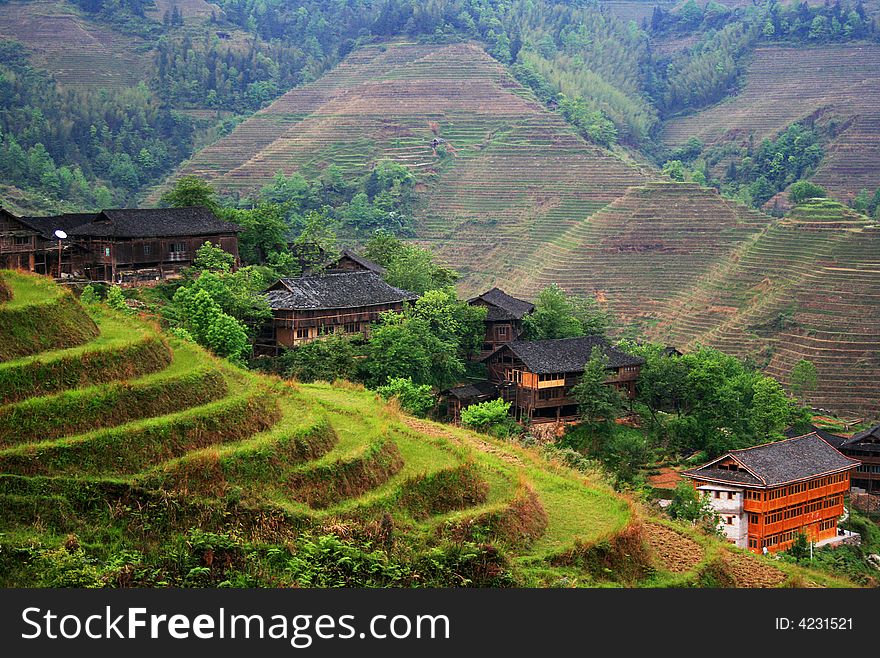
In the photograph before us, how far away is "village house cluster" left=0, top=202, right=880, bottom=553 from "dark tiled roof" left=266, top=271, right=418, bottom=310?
4 cm

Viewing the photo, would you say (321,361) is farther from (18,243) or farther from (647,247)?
(647,247)

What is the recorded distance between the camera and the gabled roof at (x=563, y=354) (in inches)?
1572

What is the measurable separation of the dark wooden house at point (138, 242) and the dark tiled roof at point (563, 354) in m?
10.3

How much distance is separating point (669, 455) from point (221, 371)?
2144 cm

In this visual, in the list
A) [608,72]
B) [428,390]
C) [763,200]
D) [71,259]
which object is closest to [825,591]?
[428,390]

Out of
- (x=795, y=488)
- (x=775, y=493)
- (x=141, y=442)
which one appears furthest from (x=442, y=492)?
(x=795, y=488)

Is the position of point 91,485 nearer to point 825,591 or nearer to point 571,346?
point 825,591

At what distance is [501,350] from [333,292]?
5873mm

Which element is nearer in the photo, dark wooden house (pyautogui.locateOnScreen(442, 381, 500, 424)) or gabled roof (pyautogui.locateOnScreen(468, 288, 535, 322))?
dark wooden house (pyautogui.locateOnScreen(442, 381, 500, 424))

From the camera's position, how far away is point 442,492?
19984 mm

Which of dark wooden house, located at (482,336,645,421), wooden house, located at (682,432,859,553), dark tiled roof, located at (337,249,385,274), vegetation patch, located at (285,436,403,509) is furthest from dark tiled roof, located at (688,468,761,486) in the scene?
vegetation patch, located at (285,436,403,509)

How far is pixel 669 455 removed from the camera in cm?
3975

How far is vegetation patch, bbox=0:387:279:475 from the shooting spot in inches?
673

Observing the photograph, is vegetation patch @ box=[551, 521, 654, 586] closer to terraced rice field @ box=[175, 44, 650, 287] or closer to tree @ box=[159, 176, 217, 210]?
tree @ box=[159, 176, 217, 210]
